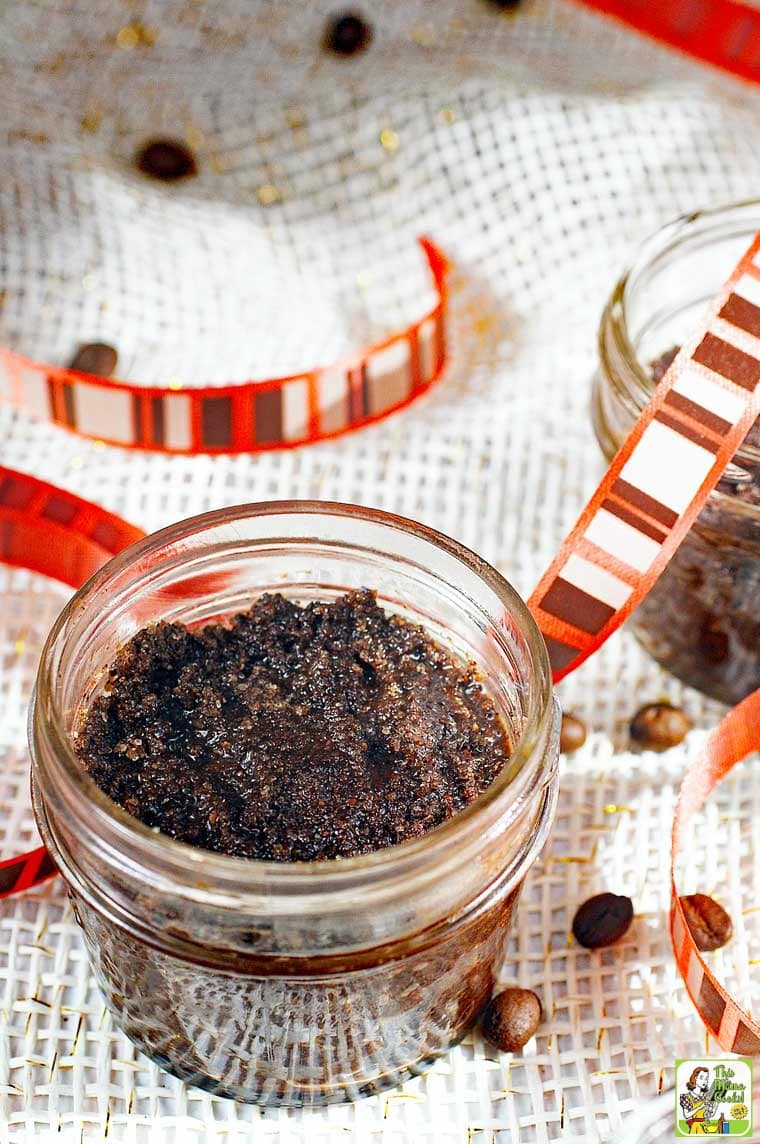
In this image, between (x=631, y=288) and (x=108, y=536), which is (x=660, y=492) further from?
(x=108, y=536)

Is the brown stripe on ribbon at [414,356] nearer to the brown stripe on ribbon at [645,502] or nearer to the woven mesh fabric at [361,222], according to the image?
the woven mesh fabric at [361,222]

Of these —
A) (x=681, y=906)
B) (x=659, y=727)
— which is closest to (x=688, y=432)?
(x=659, y=727)

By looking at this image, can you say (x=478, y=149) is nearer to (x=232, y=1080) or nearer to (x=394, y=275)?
(x=394, y=275)

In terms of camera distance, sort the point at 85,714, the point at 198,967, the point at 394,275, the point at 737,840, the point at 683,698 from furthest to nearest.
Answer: the point at 394,275, the point at 683,698, the point at 737,840, the point at 85,714, the point at 198,967

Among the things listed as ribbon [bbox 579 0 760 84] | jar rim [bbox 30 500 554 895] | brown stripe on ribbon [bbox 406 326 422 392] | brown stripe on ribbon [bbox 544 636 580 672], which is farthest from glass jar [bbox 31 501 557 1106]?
ribbon [bbox 579 0 760 84]

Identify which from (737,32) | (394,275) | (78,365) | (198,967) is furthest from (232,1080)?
(737,32)

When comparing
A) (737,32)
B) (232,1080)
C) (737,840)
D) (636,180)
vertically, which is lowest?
(232,1080)
